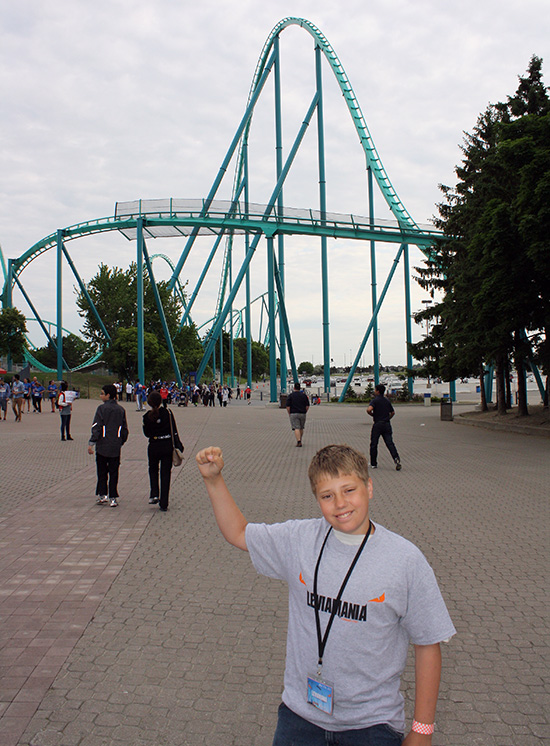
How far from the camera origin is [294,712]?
199cm

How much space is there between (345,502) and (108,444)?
22.8 feet

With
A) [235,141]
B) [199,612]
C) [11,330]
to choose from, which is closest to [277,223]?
[235,141]

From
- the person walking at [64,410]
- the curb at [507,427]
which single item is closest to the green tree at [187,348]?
the curb at [507,427]

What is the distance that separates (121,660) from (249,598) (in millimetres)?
1337

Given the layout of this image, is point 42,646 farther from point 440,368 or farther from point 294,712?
point 440,368

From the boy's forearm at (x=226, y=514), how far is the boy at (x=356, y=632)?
1.09 feet

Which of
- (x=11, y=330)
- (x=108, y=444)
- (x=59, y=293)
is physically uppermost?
(x=59, y=293)

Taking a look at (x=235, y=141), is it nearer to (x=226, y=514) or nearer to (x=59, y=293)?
(x=59, y=293)

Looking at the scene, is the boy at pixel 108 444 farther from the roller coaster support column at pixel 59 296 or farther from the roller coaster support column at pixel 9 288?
the roller coaster support column at pixel 9 288

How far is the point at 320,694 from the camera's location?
1.93 m

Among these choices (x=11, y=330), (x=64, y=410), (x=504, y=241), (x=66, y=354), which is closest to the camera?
(x=504, y=241)

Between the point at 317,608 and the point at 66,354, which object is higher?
the point at 66,354

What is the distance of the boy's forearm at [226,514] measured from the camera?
2.33 metres

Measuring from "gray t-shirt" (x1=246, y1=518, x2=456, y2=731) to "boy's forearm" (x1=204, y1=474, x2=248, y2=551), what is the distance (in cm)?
39
